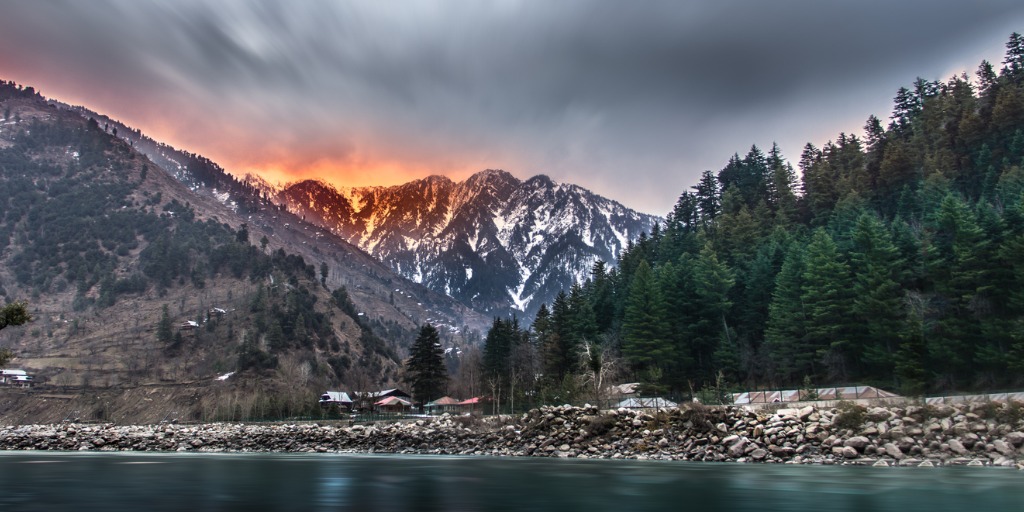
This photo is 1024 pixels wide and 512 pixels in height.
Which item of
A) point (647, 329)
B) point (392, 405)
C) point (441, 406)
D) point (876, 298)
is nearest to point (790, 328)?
point (876, 298)

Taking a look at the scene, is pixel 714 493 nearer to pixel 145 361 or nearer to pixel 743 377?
pixel 743 377

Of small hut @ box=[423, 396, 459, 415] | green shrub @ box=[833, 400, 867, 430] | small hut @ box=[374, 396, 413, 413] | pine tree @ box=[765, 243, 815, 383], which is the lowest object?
small hut @ box=[374, 396, 413, 413]

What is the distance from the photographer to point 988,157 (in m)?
85.2

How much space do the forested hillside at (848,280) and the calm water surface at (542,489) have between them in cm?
3377

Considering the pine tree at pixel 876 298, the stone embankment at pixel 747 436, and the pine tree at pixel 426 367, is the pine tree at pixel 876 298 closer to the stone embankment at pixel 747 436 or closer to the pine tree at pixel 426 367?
the stone embankment at pixel 747 436

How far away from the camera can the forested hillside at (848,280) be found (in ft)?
174

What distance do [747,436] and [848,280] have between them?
35585mm

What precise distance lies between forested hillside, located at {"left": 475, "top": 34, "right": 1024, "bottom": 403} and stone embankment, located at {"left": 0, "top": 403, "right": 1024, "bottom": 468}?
63.6 ft

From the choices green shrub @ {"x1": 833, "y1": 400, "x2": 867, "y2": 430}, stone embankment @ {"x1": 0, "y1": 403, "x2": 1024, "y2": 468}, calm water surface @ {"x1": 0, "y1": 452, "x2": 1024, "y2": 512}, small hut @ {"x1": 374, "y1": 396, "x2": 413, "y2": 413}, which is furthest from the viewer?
small hut @ {"x1": 374, "y1": 396, "x2": 413, "y2": 413}

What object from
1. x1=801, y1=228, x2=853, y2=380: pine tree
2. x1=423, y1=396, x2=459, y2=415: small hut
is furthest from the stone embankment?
x1=423, y1=396, x2=459, y2=415: small hut

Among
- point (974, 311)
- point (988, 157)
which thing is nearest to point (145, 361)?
point (974, 311)

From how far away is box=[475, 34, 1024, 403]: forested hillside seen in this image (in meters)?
53.0

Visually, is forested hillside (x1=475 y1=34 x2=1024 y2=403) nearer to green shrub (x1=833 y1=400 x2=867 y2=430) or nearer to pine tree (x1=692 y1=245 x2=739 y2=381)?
pine tree (x1=692 y1=245 x2=739 y2=381)

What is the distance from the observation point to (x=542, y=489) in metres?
19.6
